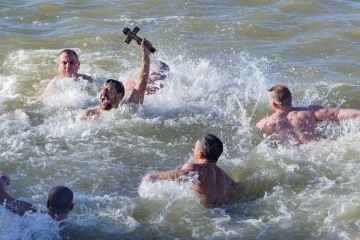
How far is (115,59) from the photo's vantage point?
39.0ft

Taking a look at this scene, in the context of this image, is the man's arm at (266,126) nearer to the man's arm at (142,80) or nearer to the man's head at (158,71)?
the man's arm at (142,80)

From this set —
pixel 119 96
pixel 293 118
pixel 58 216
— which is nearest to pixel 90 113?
pixel 119 96

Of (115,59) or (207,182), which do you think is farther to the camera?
(115,59)

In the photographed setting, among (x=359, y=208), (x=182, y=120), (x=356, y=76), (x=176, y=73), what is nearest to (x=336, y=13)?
(x=356, y=76)

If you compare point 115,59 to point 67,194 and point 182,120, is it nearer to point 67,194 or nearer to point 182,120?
point 182,120

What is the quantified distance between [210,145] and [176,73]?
13.6ft

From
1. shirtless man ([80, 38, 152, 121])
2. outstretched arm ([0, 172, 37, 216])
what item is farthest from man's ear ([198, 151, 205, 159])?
shirtless man ([80, 38, 152, 121])

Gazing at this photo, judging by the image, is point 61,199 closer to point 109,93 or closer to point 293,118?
point 109,93

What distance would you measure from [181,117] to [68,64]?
6.36 ft

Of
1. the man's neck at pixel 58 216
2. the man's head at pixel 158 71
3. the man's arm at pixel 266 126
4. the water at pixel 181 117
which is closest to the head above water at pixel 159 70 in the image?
the man's head at pixel 158 71

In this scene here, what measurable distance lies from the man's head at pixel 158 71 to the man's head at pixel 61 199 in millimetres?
4452

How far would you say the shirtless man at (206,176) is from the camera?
6.82 m

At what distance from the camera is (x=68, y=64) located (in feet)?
33.4

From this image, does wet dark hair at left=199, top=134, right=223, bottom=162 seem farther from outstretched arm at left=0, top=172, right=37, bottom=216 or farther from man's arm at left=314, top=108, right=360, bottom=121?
man's arm at left=314, top=108, right=360, bottom=121
